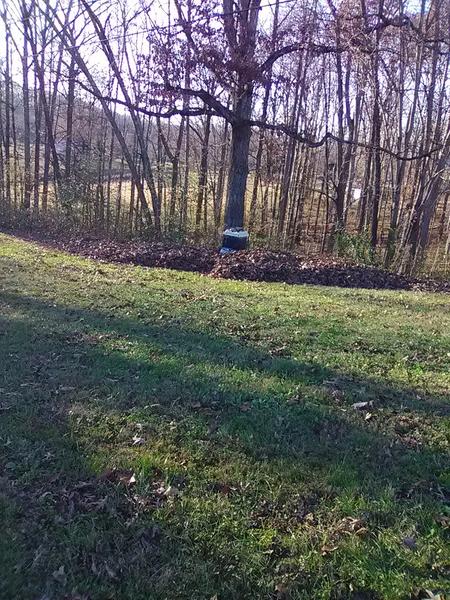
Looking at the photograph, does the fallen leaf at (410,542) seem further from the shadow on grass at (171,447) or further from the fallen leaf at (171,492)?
the fallen leaf at (171,492)

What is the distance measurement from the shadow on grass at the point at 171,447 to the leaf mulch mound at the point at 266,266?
5.90m

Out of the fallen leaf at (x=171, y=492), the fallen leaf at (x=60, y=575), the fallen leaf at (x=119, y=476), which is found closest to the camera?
the fallen leaf at (x=60, y=575)

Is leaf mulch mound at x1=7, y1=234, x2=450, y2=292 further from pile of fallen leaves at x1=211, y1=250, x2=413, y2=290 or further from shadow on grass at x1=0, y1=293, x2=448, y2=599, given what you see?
shadow on grass at x1=0, y1=293, x2=448, y2=599

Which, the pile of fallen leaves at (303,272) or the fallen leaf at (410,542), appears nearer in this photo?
the fallen leaf at (410,542)

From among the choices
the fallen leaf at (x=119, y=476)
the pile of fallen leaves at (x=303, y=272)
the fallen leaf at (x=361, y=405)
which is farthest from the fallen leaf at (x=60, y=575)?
the pile of fallen leaves at (x=303, y=272)

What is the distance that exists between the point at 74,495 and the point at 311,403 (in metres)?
2.04

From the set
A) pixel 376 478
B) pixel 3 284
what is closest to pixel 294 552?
pixel 376 478

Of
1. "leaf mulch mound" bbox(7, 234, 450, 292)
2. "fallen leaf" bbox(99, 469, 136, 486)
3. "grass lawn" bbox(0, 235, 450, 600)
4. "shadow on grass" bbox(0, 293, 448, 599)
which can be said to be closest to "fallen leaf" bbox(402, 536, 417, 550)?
"grass lawn" bbox(0, 235, 450, 600)

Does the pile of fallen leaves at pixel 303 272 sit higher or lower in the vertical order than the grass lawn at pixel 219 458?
higher

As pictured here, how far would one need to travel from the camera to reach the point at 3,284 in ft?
26.5

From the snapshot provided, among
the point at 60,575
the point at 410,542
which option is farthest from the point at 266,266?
the point at 60,575

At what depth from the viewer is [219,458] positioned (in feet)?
11.2

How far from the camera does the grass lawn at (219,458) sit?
8.03 ft

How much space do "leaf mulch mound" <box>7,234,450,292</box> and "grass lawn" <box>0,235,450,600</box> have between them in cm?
490
